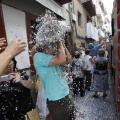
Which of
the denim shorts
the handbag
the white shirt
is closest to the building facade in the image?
the handbag

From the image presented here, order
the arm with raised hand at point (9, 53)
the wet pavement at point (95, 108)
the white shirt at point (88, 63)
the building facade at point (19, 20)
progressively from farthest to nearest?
the white shirt at point (88, 63) < the wet pavement at point (95, 108) < the building facade at point (19, 20) < the arm with raised hand at point (9, 53)

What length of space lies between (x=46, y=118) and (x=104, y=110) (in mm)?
2073

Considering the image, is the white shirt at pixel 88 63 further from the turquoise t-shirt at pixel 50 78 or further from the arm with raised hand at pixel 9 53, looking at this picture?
the arm with raised hand at pixel 9 53

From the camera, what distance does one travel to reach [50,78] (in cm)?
247

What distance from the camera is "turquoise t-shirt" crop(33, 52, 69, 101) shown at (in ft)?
8.02

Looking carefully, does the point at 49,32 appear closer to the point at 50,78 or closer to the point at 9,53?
the point at 50,78

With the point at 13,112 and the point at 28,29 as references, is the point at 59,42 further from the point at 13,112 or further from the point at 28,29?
the point at 28,29

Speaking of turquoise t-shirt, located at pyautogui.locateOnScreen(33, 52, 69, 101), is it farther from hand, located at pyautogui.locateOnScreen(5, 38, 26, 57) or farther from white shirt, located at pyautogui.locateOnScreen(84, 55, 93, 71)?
white shirt, located at pyautogui.locateOnScreen(84, 55, 93, 71)

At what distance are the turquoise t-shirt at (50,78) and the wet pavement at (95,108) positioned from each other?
2.13 metres

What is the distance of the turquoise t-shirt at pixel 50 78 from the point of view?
244 cm

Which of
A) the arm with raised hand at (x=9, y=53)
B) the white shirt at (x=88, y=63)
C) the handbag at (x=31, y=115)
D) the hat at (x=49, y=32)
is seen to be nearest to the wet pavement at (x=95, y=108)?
the white shirt at (x=88, y=63)

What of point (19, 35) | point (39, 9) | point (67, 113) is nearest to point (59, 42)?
point (67, 113)

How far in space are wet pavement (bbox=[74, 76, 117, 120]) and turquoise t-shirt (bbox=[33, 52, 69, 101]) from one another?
2.13 metres

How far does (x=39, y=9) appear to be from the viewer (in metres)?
6.46
